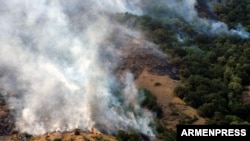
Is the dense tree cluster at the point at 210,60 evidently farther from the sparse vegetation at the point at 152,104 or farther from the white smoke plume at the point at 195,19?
the white smoke plume at the point at 195,19

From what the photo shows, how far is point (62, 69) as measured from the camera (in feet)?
259

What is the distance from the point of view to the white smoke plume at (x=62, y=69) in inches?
2611

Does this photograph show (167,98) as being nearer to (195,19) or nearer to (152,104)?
(152,104)

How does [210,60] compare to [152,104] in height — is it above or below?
above

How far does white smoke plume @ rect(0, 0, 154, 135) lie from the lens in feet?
218

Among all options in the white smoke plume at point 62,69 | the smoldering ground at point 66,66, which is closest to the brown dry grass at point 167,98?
the smoldering ground at point 66,66

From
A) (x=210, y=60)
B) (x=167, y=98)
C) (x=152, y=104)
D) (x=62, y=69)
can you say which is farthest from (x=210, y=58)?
(x=62, y=69)

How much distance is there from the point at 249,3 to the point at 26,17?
6492 centimetres

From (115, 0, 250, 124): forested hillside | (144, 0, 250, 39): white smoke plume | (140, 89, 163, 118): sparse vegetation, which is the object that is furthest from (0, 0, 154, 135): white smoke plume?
(144, 0, 250, 39): white smoke plume

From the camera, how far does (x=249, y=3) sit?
13788cm

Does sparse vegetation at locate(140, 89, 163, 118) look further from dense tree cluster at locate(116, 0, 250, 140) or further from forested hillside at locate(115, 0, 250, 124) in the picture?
forested hillside at locate(115, 0, 250, 124)

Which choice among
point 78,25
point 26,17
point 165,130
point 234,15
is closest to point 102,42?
point 78,25

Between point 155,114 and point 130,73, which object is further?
point 130,73

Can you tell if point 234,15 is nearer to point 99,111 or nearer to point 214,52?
point 214,52
